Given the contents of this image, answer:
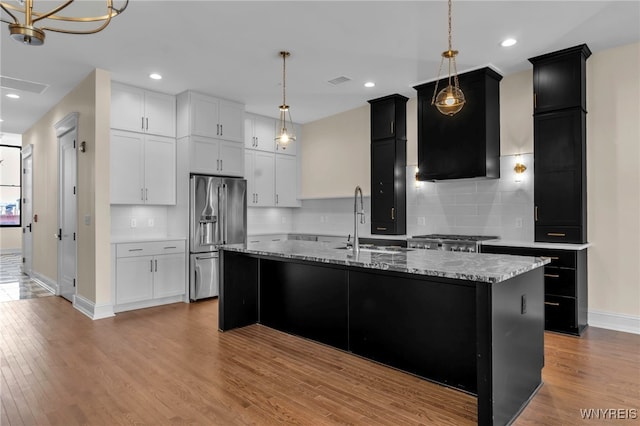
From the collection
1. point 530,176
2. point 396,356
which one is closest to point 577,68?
point 530,176

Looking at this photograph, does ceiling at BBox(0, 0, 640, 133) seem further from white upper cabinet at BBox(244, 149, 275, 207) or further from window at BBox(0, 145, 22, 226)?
window at BBox(0, 145, 22, 226)

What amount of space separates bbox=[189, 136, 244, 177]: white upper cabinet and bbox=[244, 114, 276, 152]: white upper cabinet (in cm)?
64

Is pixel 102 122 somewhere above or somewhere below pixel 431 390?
above

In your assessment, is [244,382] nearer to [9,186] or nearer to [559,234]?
[559,234]

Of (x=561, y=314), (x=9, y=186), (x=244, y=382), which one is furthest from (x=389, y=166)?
(x=9, y=186)

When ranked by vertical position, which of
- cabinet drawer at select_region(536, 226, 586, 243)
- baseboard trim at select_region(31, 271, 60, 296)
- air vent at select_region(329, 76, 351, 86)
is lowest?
baseboard trim at select_region(31, 271, 60, 296)

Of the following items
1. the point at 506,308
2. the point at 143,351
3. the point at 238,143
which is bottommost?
the point at 143,351

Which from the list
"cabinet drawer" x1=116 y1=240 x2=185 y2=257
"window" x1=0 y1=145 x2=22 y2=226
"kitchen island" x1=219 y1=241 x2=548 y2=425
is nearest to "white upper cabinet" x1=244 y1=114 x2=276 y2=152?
"cabinet drawer" x1=116 y1=240 x2=185 y2=257

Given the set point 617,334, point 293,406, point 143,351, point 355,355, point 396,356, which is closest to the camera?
point 293,406

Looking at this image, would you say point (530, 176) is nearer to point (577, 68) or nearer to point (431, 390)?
point (577, 68)

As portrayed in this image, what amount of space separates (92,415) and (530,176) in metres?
4.79

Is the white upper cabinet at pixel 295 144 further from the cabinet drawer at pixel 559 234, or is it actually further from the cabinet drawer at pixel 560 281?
the cabinet drawer at pixel 560 281

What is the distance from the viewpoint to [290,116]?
272 inches

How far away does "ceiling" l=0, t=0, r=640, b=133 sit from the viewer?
335cm
